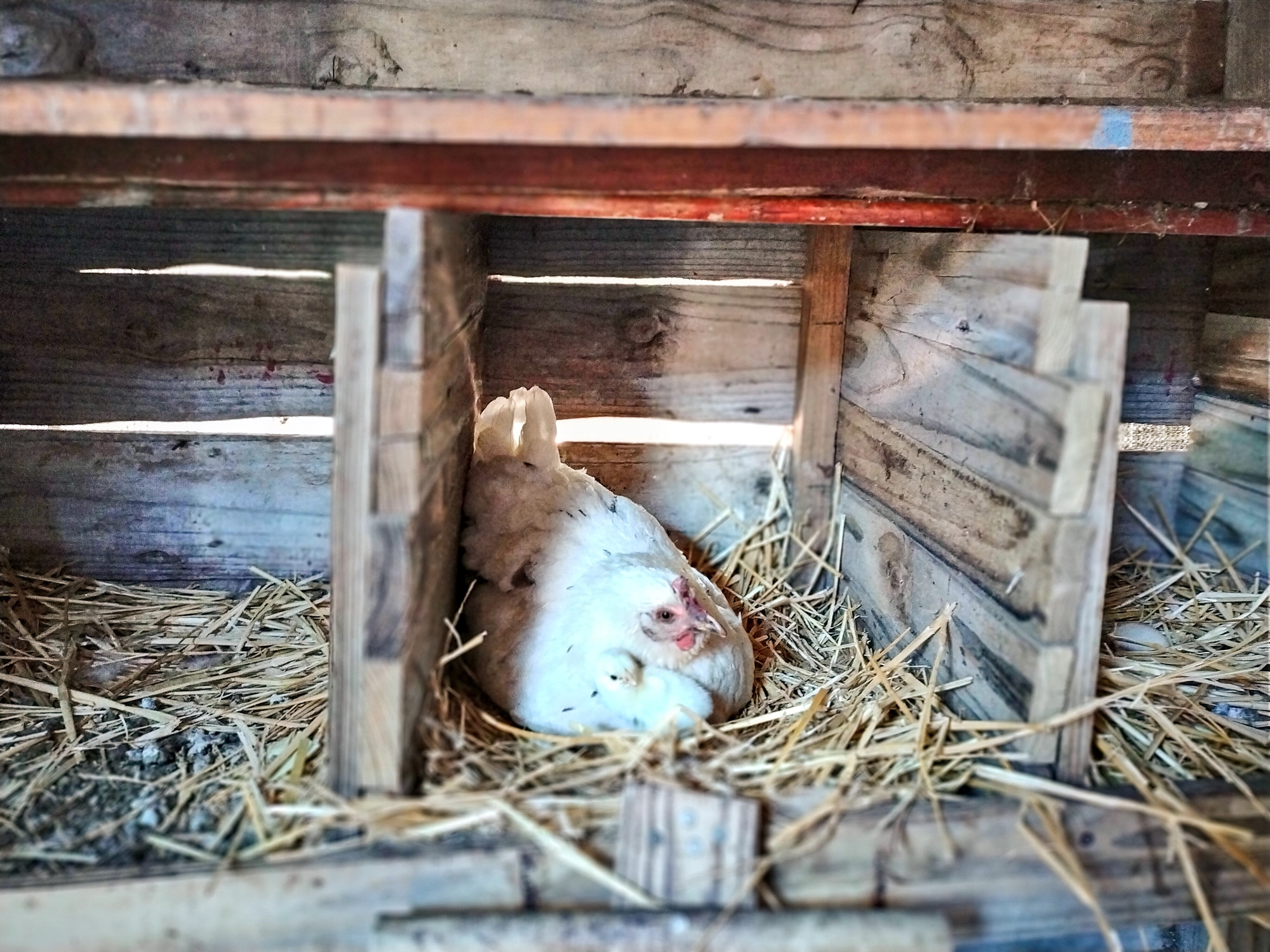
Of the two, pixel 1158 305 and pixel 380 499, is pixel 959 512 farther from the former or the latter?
pixel 1158 305

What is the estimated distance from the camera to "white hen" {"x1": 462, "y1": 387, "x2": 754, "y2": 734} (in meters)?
1.64

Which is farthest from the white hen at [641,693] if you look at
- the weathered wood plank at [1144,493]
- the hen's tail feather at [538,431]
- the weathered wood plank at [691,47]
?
the weathered wood plank at [1144,493]

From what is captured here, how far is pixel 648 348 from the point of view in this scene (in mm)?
2215

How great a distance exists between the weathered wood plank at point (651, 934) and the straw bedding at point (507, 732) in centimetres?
6

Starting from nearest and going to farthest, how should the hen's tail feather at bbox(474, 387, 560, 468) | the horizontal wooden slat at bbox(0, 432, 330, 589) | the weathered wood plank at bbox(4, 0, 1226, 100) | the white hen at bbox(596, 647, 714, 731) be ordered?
the white hen at bbox(596, 647, 714, 731), the weathered wood plank at bbox(4, 0, 1226, 100), the hen's tail feather at bbox(474, 387, 560, 468), the horizontal wooden slat at bbox(0, 432, 330, 589)

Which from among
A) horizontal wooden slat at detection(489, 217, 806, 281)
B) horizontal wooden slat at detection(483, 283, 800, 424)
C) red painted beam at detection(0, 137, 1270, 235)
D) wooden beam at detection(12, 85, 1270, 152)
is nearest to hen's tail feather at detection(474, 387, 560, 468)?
horizontal wooden slat at detection(483, 283, 800, 424)

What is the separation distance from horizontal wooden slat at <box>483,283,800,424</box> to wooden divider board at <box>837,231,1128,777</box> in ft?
0.86

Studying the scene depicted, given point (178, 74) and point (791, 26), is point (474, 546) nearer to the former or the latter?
point (178, 74)

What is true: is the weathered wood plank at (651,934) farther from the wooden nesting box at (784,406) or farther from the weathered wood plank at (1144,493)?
the weathered wood plank at (1144,493)

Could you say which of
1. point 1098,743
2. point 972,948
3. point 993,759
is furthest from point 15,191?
point 972,948

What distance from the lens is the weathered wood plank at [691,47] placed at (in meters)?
1.78

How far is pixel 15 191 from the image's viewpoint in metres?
1.36

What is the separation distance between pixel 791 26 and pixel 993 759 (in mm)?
1341

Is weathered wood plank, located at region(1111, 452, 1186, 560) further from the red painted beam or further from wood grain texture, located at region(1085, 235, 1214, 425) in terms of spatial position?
the red painted beam
